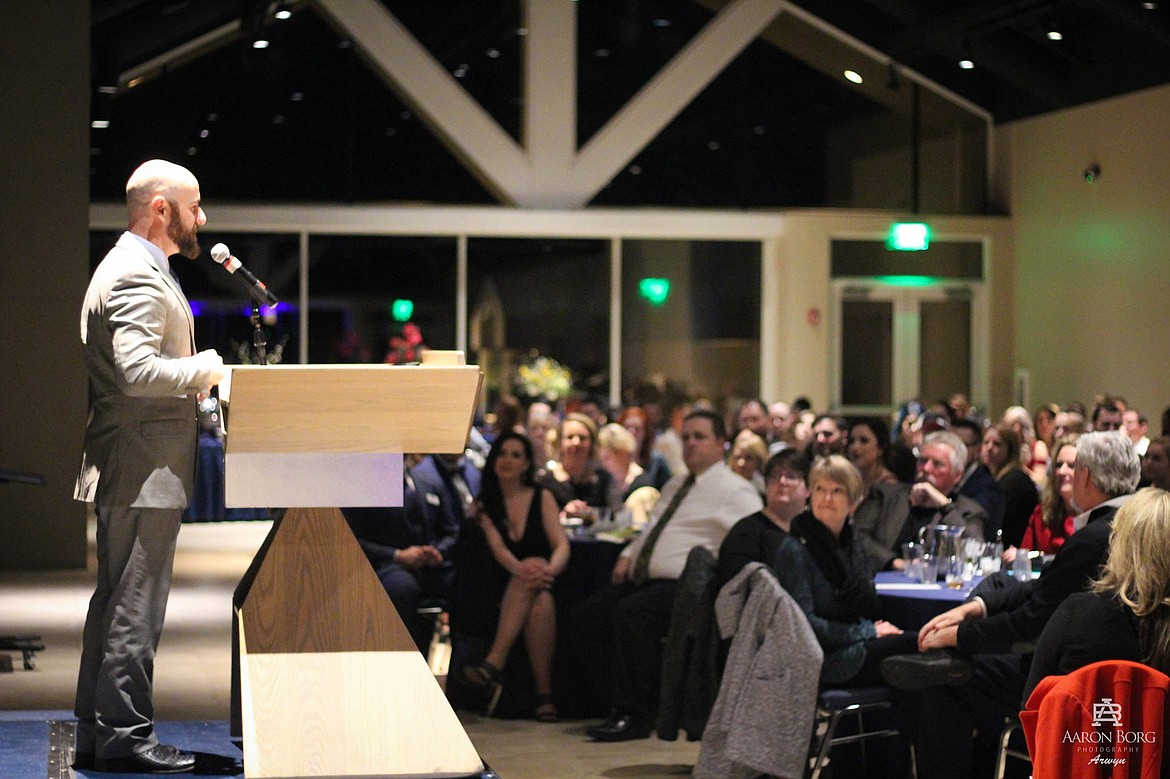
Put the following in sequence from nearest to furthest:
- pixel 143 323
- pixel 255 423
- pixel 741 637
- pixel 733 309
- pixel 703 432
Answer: pixel 255 423 < pixel 143 323 < pixel 741 637 < pixel 703 432 < pixel 733 309

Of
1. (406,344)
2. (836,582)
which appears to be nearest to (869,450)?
(836,582)

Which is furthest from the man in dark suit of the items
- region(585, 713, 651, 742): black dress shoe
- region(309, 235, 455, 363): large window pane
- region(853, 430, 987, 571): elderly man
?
Answer: region(309, 235, 455, 363): large window pane

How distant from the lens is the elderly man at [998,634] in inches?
192

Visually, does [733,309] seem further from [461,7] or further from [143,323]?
[143,323]

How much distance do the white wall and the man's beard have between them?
1260cm

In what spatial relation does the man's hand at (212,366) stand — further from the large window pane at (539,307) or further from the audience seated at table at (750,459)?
the large window pane at (539,307)

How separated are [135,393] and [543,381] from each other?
13.2 m

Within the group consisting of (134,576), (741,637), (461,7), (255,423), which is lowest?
(741,637)

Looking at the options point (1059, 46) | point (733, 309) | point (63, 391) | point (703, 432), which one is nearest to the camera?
point (703, 432)

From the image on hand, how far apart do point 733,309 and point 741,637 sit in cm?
1257

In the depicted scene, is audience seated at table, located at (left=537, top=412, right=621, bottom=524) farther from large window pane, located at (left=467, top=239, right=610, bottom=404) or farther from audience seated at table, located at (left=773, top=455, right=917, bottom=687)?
large window pane, located at (left=467, top=239, right=610, bottom=404)

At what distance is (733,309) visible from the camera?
1784 centimetres

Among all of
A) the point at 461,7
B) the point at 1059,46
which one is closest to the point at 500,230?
the point at 461,7

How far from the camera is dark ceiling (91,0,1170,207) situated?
16719 mm
